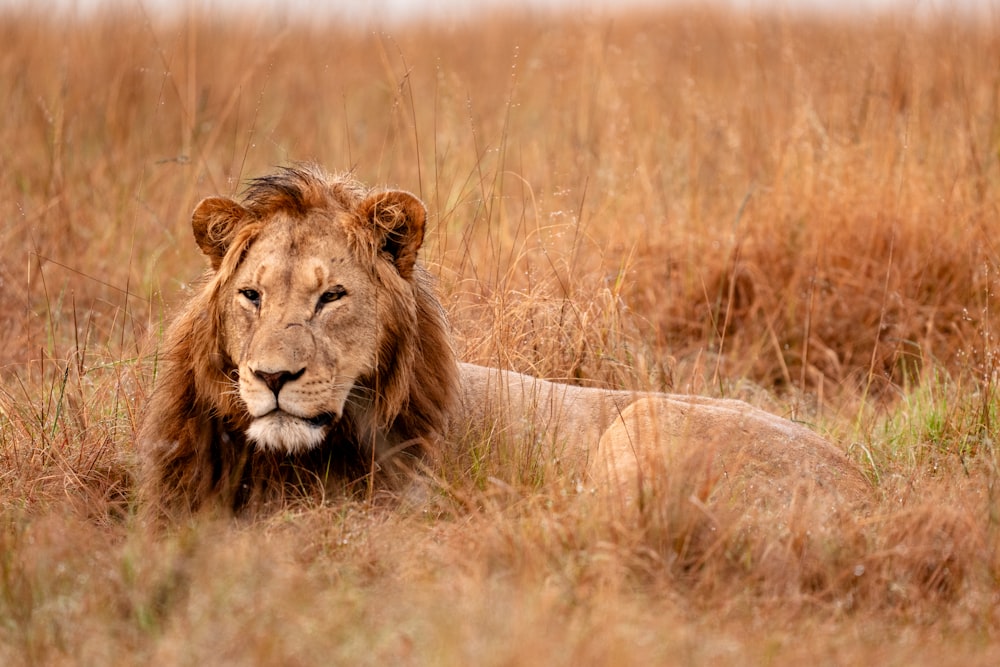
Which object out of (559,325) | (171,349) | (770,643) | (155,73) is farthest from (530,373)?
(155,73)

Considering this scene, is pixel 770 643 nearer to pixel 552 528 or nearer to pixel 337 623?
pixel 552 528

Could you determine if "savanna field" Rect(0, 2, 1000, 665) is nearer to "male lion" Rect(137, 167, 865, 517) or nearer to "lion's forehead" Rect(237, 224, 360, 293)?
"male lion" Rect(137, 167, 865, 517)

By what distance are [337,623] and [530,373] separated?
2325mm

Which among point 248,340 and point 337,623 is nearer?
point 337,623

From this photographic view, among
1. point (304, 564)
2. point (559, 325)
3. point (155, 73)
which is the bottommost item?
point (304, 564)

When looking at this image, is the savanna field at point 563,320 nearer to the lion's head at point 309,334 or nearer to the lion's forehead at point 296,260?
the lion's head at point 309,334

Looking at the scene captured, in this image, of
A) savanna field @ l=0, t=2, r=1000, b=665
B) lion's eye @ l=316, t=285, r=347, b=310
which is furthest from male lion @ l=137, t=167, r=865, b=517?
savanna field @ l=0, t=2, r=1000, b=665

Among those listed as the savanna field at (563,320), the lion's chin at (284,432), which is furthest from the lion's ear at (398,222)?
the lion's chin at (284,432)

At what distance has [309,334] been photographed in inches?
154

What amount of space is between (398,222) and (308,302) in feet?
1.35

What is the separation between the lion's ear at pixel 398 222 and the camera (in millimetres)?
4164

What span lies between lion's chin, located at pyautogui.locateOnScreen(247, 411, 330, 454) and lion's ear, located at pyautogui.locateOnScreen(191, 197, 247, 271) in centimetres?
72

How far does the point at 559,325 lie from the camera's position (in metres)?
5.43

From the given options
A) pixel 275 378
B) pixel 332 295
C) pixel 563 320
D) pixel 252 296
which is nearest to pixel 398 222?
pixel 332 295
